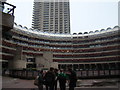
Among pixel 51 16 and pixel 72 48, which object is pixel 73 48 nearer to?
pixel 72 48

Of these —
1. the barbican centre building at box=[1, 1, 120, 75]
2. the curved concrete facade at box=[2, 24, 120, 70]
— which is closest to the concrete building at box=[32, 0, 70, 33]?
the curved concrete facade at box=[2, 24, 120, 70]

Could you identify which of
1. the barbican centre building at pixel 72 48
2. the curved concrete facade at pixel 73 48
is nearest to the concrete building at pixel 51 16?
the curved concrete facade at pixel 73 48

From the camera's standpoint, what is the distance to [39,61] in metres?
39.3

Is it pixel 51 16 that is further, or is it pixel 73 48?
pixel 51 16

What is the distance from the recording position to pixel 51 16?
480ft

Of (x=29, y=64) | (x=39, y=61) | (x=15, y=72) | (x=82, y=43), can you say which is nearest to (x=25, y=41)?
(x=29, y=64)

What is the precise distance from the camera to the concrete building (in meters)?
140

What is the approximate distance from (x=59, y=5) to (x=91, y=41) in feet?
329

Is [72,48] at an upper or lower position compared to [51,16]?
lower

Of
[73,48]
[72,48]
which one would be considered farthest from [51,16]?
[73,48]

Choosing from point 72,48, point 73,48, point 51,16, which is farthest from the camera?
point 51,16

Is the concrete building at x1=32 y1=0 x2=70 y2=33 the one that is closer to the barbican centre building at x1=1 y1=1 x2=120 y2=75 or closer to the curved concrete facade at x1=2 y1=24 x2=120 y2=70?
the curved concrete facade at x1=2 y1=24 x2=120 y2=70

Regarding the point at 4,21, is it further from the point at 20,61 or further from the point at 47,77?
the point at 20,61

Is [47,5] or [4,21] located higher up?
[47,5]
